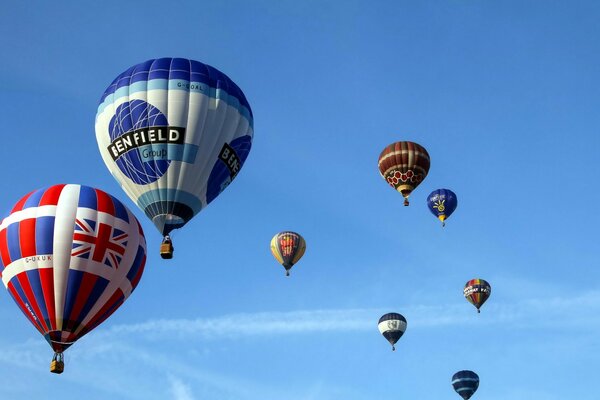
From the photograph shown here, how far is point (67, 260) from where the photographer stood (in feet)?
108

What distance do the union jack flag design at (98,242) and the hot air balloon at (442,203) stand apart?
89.8ft

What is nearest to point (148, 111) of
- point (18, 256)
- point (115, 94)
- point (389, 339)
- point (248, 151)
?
point (115, 94)

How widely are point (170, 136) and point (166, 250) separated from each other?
4239mm

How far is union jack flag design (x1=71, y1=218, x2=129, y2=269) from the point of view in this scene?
1308 inches

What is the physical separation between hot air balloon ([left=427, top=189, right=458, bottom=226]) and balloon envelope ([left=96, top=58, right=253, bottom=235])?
22377mm

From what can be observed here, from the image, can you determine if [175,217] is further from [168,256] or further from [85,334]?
[85,334]

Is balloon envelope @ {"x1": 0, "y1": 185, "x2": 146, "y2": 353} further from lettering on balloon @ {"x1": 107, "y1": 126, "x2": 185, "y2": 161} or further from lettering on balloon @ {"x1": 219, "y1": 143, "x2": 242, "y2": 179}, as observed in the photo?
lettering on balloon @ {"x1": 219, "y1": 143, "x2": 242, "y2": 179}

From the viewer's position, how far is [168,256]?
35.5 m

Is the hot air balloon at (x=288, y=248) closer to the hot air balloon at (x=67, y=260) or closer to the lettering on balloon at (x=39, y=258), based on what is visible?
the hot air balloon at (x=67, y=260)

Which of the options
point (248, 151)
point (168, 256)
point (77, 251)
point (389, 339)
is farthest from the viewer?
point (389, 339)

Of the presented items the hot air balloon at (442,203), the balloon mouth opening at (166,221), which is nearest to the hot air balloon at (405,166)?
the hot air balloon at (442,203)

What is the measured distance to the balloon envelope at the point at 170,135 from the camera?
3584 centimetres

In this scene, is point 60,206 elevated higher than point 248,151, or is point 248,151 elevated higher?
point 248,151

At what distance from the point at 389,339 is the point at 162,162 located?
101ft
